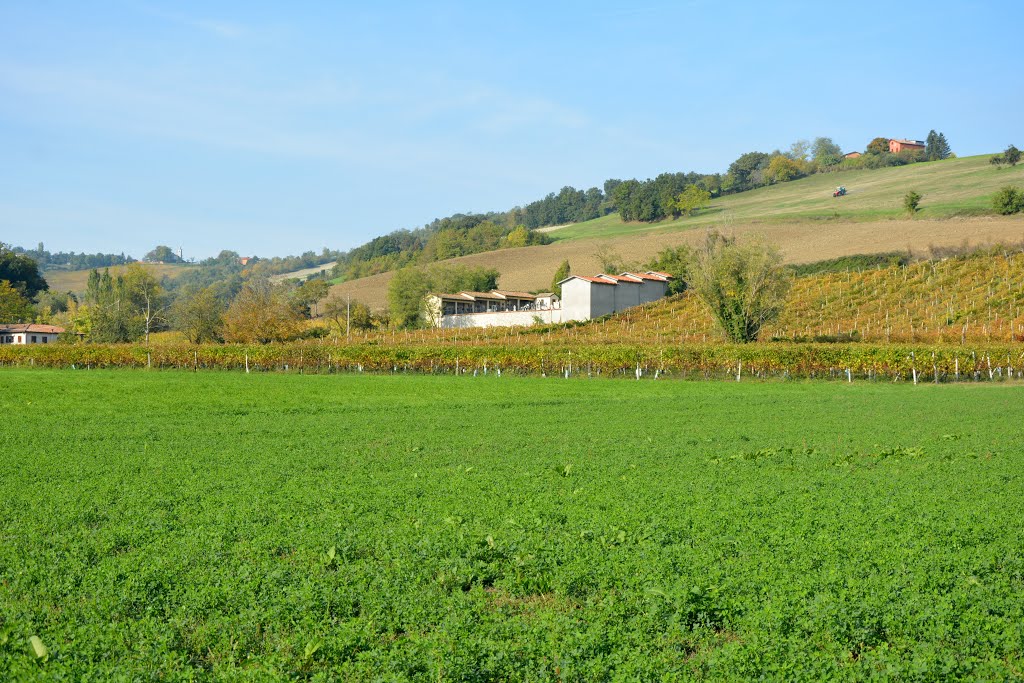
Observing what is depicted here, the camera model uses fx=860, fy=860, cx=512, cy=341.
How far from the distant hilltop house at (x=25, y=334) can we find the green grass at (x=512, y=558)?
118788 millimetres

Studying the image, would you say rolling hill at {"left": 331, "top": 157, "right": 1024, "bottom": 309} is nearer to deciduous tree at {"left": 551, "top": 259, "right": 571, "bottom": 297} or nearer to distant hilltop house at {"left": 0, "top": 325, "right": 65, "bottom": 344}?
deciduous tree at {"left": 551, "top": 259, "right": 571, "bottom": 297}

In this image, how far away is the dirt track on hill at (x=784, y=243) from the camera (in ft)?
355

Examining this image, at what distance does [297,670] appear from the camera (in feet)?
23.5

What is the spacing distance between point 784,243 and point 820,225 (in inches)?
500

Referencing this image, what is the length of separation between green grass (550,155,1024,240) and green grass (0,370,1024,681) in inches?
4474

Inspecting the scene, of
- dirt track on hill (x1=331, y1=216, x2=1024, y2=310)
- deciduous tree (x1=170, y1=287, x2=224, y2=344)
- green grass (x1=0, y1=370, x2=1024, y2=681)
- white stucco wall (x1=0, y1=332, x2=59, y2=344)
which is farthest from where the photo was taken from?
white stucco wall (x1=0, y1=332, x2=59, y2=344)

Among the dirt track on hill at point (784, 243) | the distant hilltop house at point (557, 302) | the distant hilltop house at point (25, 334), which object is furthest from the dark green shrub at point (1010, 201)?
the distant hilltop house at point (25, 334)

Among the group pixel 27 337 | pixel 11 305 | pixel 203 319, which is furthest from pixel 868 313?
pixel 11 305

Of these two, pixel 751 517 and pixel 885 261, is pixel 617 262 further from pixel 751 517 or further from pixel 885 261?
pixel 751 517

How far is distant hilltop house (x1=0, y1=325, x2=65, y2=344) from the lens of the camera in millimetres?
124438

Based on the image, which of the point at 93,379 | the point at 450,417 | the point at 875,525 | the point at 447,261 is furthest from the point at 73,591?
the point at 447,261

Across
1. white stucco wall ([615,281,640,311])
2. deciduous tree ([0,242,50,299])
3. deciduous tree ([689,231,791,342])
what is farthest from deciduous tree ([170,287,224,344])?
deciduous tree ([689,231,791,342])

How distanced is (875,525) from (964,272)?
87.9m

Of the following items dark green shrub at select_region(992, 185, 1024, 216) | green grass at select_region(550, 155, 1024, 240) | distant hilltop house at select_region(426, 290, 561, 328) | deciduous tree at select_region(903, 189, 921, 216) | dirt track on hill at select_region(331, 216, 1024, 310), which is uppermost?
green grass at select_region(550, 155, 1024, 240)
